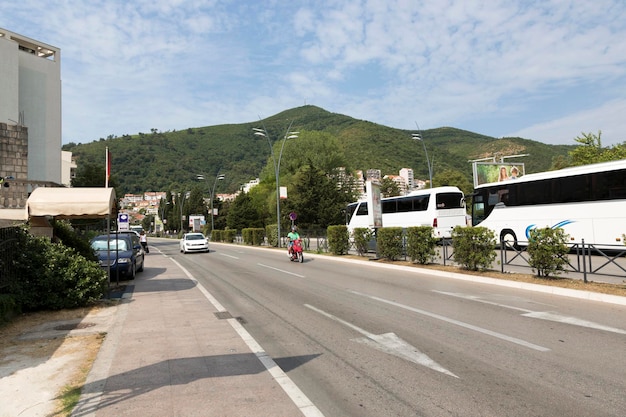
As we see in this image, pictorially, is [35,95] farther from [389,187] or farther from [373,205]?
[389,187]

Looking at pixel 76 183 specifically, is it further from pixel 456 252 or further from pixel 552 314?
pixel 552 314

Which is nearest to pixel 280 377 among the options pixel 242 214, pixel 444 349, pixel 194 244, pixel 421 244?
pixel 444 349

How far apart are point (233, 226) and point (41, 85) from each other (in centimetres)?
3398

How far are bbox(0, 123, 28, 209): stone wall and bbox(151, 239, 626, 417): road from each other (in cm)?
1519

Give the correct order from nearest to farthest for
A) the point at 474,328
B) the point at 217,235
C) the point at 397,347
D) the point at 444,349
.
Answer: the point at 444,349
the point at 397,347
the point at 474,328
the point at 217,235

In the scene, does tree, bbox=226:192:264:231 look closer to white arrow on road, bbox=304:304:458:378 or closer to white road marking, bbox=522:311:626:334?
white road marking, bbox=522:311:626:334

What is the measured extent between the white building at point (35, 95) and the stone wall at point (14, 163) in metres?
31.3

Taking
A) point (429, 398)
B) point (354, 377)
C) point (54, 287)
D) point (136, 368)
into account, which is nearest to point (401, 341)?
point (354, 377)

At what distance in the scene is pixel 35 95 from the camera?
54.3 meters

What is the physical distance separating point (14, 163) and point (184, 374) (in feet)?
74.5

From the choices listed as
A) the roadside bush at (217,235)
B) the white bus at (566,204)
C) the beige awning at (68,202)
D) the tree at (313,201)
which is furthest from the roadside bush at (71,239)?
the roadside bush at (217,235)

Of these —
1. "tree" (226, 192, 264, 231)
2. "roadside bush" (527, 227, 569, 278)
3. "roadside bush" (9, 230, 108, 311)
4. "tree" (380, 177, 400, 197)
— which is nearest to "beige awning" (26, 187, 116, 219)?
"roadside bush" (9, 230, 108, 311)

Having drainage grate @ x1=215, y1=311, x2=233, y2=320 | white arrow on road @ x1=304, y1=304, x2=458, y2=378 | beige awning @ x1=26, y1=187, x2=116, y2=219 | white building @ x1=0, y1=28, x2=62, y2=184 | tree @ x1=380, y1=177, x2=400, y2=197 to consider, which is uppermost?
white building @ x1=0, y1=28, x2=62, y2=184

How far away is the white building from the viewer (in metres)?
48.8
